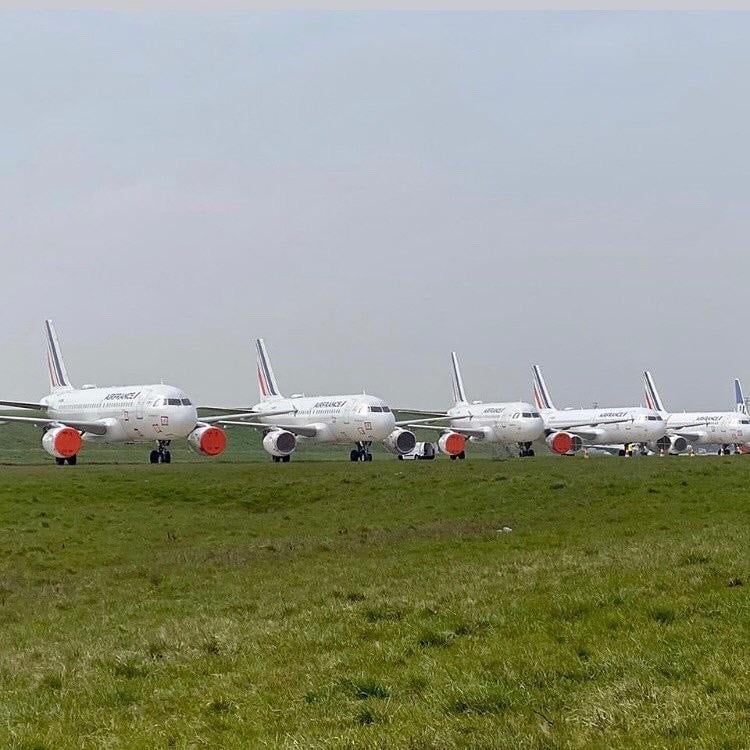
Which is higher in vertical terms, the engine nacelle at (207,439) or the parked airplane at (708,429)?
the engine nacelle at (207,439)

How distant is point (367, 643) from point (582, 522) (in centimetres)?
1908

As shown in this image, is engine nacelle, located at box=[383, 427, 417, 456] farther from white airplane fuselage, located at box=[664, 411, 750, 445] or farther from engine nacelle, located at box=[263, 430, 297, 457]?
white airplane fuselage, located at box=[664, 411, 750, 445]

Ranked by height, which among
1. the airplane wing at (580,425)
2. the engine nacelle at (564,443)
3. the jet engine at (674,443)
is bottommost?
the jet engine at (674,443)

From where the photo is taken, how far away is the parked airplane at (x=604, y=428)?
305ft

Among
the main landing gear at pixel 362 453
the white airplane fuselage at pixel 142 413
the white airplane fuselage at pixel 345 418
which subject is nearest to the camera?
the white airplane fuselage at pixel 142 413

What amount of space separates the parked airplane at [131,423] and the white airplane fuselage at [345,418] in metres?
7.76

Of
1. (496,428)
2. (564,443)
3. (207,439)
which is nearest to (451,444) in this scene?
(496,428)

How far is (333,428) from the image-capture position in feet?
247

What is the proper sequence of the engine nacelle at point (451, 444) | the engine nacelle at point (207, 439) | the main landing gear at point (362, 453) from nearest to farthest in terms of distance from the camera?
the engine nacelle at point (207, 439)
the main landing gear at point (362, 453)
the engine nacelle at point (451, 444)

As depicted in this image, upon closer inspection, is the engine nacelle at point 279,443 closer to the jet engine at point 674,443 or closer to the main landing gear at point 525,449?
the main landing gear at point 525,449

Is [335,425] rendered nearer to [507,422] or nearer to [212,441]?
[212,441]

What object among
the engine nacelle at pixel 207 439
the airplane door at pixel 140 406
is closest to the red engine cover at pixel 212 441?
the engine nacelle at pixel 207 439

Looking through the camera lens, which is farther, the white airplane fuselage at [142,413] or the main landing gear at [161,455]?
the main landing gear at [161,455]

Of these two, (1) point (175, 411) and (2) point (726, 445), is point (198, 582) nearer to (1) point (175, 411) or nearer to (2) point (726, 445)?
(1) point (175, 411)
